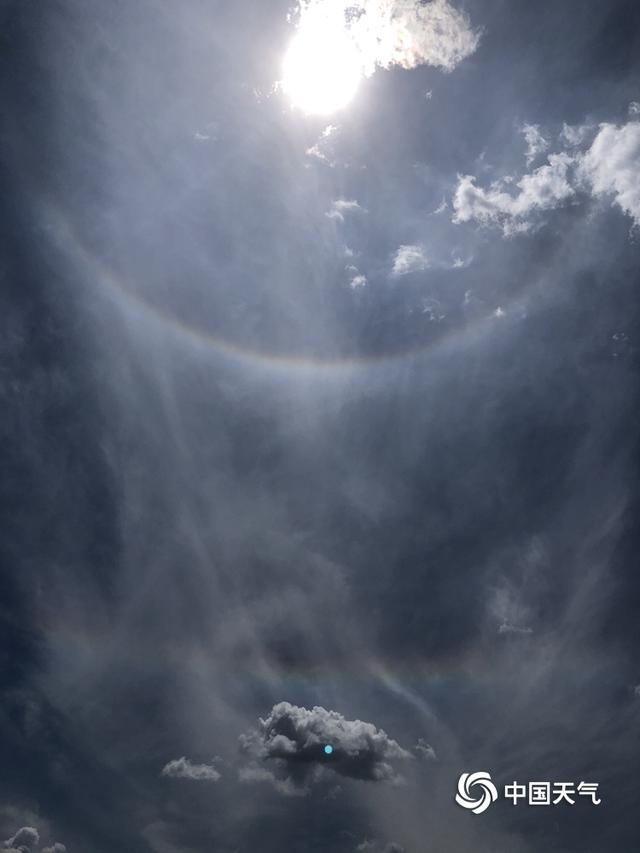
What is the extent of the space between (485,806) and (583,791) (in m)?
11.3

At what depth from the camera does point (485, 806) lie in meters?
59.5

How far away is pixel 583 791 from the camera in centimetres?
5644
